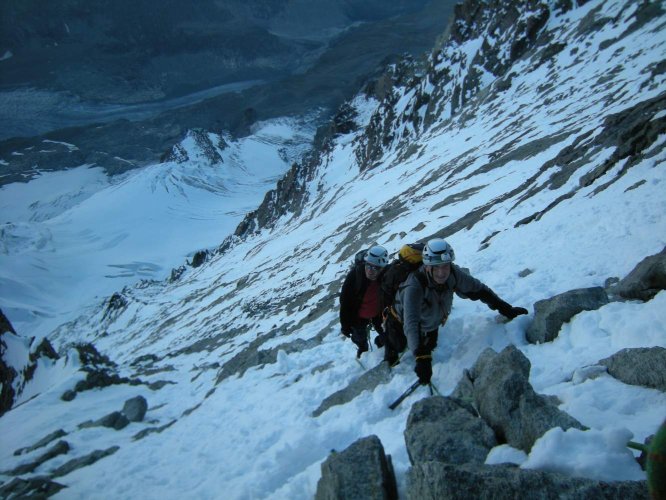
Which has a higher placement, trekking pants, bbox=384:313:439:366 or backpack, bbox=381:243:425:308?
backpack, bbox=381:243:425:308

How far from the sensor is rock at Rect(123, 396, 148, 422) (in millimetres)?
10625

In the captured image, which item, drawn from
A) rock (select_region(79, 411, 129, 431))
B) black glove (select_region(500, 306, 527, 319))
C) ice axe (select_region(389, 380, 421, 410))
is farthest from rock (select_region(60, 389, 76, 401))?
black glove (select_region(500, 306, 527, 319))

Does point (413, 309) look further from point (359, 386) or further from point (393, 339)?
point (359, 386)

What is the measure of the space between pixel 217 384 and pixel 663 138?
1225 cm

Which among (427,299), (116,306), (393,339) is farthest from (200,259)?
(427,299)

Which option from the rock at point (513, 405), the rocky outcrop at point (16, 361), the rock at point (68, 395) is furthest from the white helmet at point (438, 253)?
the rocky outcrop at point (16, 361)

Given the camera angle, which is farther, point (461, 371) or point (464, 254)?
point (464, 254)

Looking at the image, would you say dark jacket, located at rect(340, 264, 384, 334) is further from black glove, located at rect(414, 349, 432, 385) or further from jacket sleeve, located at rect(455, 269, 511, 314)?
black glove, located at rect(414, 349, 432, 385)

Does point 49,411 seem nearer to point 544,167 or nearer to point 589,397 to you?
point 589,397

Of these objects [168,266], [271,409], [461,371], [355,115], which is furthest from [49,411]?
[168,266]

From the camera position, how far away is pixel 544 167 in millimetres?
14648

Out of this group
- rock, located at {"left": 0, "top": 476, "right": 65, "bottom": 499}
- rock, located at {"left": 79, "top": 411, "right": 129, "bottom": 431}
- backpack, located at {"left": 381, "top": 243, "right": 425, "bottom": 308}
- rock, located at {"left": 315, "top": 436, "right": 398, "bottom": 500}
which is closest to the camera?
rock, located at {"left": 315, "top": 436, "right": 398, "bottom": 500}

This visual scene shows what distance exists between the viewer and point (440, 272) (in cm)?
518

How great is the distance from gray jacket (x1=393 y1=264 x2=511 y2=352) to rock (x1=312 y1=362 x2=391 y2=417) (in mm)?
1277
